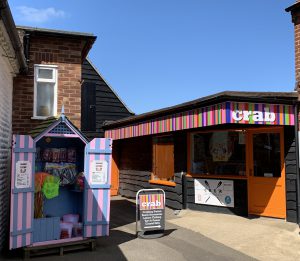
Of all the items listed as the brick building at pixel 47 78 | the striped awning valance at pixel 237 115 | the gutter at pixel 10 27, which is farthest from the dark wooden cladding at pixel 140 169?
the gutter at pixel 10 27

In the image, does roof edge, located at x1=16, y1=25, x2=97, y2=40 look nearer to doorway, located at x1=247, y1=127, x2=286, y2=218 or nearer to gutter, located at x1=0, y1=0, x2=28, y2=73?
gutter, located at x1=0, y1=0, x2=28, y2=73

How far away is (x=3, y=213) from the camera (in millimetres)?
6945

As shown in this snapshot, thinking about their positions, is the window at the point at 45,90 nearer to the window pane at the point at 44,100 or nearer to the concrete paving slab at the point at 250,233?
the window pane at the point at 44,100

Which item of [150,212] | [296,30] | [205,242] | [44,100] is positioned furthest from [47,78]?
[296,30]

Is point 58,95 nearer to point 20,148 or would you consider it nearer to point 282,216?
point 20,148

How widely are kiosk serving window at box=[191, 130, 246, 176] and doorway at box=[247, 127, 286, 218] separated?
11.0 inches

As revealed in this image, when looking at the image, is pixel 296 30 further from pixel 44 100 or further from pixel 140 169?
pixel 140 169

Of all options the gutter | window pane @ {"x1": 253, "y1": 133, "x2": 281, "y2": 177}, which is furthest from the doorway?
the gutter

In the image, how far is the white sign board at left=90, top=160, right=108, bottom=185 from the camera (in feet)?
23.2

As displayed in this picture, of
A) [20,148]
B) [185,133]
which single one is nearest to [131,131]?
[185,133]

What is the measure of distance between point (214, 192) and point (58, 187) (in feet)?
15.9

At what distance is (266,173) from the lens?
9.62m

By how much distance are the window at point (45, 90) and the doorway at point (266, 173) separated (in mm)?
4930

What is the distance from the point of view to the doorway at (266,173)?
933 centimetres
